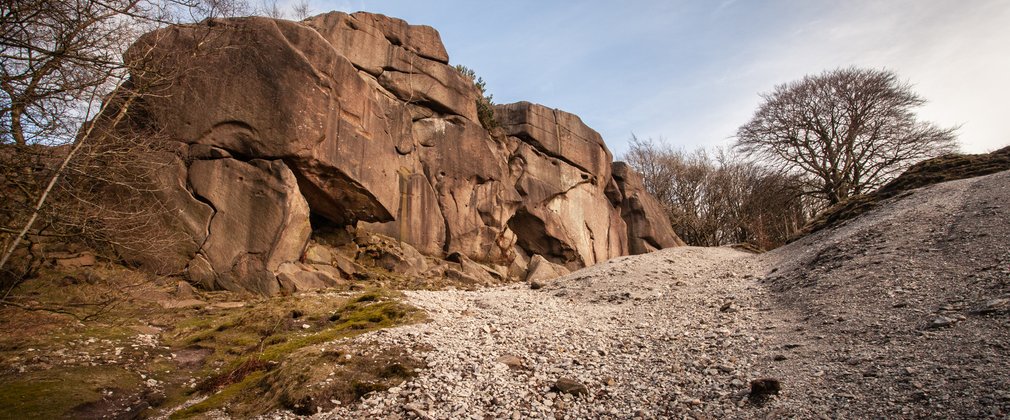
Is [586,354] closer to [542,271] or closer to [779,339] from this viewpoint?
[779,339]

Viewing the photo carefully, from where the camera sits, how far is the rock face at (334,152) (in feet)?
41.3

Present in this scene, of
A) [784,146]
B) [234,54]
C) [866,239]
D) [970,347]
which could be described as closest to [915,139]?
[784,146]

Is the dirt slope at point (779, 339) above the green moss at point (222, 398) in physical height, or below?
above

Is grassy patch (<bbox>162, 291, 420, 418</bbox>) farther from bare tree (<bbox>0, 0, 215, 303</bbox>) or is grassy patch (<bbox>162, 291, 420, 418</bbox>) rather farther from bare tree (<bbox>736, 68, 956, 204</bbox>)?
bare tree (<bbox>736, 68, 956, 204</bbox>)

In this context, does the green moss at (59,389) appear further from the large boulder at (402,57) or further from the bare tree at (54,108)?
the large boulder at (402,57)

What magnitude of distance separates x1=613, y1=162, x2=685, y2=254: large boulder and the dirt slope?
53.1ft

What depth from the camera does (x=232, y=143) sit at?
1328 centimetres

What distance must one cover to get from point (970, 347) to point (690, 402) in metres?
2.91

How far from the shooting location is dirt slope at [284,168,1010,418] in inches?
212

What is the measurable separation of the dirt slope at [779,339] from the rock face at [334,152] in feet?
15.7

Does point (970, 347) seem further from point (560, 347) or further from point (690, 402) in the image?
point (560, 347)

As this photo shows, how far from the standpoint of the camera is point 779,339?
7.72 m

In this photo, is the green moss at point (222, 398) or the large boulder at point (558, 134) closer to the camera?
the green moss at point (222, 398)

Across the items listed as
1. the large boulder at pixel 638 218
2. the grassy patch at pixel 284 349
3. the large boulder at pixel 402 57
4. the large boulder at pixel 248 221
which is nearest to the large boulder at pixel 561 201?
the large boulder at pixel 638 218
